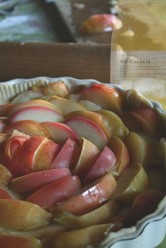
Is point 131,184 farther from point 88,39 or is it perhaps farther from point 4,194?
point 88,39

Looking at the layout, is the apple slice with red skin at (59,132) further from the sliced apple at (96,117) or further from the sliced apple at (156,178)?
the sliced apple at (156,178)

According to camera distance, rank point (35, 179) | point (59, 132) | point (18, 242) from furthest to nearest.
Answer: point (59, 132) → point (35, 179) → point (18, 242)

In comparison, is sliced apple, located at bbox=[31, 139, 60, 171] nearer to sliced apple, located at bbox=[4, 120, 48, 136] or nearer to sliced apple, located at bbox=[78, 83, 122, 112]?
sliced apple, located at bbox=[4, 120, 48, 136]

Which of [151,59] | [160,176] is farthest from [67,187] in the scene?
[151,59]

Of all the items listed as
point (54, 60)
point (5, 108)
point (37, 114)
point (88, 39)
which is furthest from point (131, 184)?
point (88, 39)

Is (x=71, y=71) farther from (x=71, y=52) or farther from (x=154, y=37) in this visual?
(x=154, y=37)

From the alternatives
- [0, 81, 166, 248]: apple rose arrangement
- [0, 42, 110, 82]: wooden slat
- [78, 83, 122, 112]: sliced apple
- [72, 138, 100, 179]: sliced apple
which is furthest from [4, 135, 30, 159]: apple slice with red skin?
[0, 42, 110, 82]: wooden slat
